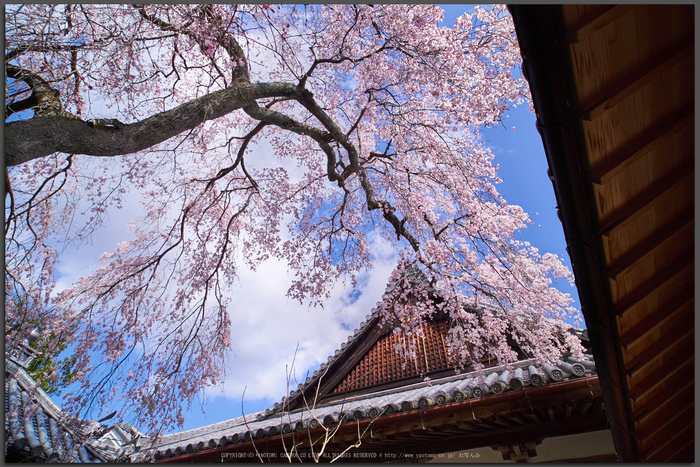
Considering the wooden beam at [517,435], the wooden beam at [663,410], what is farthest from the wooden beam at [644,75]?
the wooden beam at [517,435]

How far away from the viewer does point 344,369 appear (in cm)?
679

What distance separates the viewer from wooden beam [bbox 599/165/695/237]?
141 cm

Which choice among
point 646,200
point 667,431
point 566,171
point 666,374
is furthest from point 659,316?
point 566,171

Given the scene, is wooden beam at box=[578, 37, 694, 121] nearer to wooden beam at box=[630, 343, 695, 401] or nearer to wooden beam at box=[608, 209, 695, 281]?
wooden beam at box=[608, 209, 695, 281]

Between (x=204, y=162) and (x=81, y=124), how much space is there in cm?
386

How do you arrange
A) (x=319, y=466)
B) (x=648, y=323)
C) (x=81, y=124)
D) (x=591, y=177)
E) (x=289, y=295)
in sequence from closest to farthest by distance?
1. (x=591, y=177)
2. (x=648, y=323)
3. (x=319, y=466)
4. (x=81, y=124)
5. (x=289, y=295)

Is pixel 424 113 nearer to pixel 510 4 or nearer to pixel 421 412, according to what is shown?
pixel 421 412

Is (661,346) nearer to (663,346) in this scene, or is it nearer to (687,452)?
(663,346)

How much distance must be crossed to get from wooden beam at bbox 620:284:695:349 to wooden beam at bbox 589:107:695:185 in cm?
92

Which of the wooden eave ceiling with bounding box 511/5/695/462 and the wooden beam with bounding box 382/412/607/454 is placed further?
the wooden beam with bounding box 382/412/607/454

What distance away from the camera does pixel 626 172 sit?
4.55ft

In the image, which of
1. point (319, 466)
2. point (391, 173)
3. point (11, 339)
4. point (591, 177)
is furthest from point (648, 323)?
point (11, 339)

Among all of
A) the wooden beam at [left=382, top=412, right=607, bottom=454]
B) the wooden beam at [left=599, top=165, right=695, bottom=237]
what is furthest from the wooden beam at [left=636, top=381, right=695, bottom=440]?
the wooden beam at [left=382, top=412, right=607, bottom=454]

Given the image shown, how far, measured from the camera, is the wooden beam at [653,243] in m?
1.54
